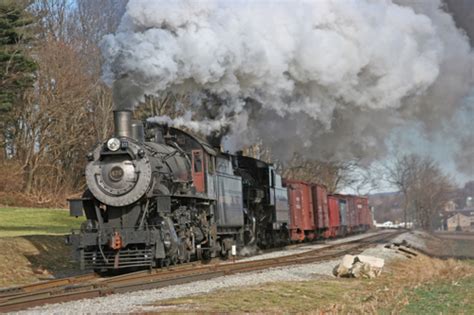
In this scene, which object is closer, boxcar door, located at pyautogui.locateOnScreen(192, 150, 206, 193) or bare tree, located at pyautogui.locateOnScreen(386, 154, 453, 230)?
boxcar door, located at pyautogui.locateOnScreen(192, 150, 206, 193)

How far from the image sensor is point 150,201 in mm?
16375

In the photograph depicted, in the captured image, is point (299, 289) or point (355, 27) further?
point (355, 27)

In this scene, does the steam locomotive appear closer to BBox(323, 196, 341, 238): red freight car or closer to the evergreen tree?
the evergreen tree

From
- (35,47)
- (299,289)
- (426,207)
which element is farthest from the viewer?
(426,207)

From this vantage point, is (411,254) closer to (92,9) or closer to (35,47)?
(35,47)

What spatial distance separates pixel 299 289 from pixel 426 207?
235 ft

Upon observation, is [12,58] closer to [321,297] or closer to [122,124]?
[122,124]

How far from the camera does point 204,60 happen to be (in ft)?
60.2

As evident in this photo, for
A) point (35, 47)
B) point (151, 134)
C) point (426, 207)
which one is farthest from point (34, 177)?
point (426, 207)

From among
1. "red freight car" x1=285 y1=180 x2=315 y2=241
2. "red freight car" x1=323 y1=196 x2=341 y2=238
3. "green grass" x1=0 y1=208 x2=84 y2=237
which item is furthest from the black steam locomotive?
"red freight car" x1=323 y1=196 x2=341 y2=238

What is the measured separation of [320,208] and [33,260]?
21.2 m

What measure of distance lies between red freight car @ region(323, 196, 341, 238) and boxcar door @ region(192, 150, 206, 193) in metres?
22.9

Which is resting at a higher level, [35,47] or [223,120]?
[35,47]

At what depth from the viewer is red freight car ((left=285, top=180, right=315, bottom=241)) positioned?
103 ft
